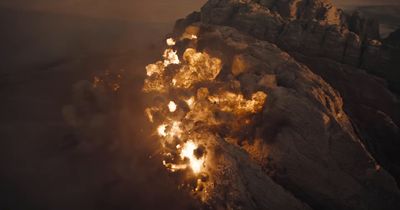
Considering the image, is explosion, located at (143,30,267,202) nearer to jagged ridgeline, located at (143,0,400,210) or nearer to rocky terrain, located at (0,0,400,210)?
jagged ridgeline, located at (143,0,400,210)

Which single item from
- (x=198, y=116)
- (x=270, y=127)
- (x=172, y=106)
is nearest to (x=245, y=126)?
(x=270, y=127)

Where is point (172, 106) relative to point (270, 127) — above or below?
below

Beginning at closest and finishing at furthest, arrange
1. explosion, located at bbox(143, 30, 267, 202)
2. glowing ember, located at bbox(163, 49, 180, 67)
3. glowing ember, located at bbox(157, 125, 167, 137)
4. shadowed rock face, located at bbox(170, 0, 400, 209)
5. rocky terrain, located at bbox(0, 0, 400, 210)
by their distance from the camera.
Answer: shadowed rock face, located at bbox(170, 0, 400, 209) < rocky terrain, located at bbox(0, 0, 400, 210) < explosion, located at bbox(143, 30, 267, 202) < glowing ember, located at bbox(157, 125, 167, 137) < glowing ember, located at bbox(163, 49, 180, 67)

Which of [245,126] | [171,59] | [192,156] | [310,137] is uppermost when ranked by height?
[310,137]

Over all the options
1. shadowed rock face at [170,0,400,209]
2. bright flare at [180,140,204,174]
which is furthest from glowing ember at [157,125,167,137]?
shadowed rock face at [170,0,400,209]

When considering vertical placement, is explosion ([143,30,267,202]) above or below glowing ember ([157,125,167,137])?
above

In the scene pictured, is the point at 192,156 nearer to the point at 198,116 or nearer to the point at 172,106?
the point at 198,116

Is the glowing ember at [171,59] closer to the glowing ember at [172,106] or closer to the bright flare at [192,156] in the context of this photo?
the glowing ember at [172,106]
